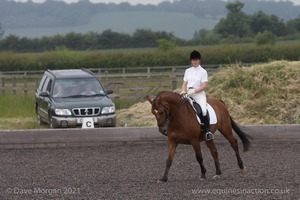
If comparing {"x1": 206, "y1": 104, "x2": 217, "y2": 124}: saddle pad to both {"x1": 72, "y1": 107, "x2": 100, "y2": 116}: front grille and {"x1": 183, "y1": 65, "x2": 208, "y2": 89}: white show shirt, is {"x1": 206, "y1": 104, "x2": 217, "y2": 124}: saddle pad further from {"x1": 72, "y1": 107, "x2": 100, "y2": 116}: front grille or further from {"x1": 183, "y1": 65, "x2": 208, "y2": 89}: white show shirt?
{"x1": 72, "y1": 107, "x2": 100, "y2": 116}: front grille

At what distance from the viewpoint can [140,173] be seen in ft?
42.5

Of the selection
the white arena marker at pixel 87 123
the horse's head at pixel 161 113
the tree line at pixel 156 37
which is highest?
the horse's head at pixel 161 113

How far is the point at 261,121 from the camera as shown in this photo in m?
19.2

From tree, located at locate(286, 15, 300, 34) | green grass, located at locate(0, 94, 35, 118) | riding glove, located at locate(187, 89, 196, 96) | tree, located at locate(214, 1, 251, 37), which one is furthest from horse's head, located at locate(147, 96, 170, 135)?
tree, located at locate(286, 15, 300, 34)

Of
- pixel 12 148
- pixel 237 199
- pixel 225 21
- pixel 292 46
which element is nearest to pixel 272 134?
pixel 12 148

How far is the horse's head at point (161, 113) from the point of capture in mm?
11453

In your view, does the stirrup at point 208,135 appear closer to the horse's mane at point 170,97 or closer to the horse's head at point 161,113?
the horse's mane at point 170,97

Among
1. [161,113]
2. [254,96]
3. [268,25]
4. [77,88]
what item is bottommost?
[268,25]

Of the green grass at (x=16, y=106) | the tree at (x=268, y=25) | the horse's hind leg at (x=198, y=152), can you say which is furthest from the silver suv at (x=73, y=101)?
the tree at (x=268, y=25)

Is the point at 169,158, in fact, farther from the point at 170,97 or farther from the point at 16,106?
the point at 16,106

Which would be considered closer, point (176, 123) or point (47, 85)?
point (176, 123)

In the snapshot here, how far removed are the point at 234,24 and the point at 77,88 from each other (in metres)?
86.9

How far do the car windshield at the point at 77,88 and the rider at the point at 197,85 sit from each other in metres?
8.62

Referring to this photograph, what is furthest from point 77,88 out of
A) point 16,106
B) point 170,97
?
point 170,97
